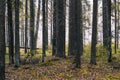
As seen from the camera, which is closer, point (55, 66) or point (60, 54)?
point (55, 66)

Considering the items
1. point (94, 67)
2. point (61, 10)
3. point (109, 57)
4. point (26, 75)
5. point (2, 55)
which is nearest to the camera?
point (2, 55)

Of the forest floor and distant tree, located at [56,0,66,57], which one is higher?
distant tree, located at [56,0,66,57]

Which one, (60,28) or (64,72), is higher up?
(60,28)

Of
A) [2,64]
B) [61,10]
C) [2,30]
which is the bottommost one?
[2,64]

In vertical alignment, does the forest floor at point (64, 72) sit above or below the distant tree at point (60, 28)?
below

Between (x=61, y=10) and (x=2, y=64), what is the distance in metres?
11.0

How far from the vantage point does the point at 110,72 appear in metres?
16.1

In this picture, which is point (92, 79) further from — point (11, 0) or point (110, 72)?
point (11, 0)

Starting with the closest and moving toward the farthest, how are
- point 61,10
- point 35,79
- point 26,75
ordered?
1. point 35,79
2. point 26,75
3. point 61,10

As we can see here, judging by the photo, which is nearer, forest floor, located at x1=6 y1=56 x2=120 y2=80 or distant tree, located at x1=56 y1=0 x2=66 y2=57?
forest floor, located at x1=6 y1=56 x2=120 y2=80

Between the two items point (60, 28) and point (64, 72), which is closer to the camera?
point (64, 72)

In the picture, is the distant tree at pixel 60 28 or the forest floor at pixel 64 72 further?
the distant tree at pixel 60 28

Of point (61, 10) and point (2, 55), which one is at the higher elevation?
point (61, 10)

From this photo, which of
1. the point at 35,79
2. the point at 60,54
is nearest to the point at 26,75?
the point at 35,79
